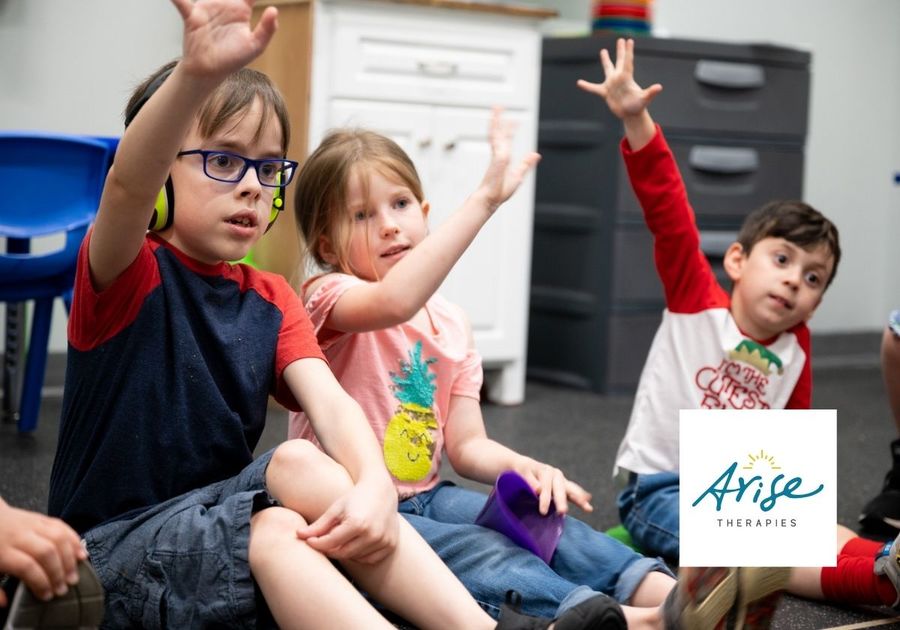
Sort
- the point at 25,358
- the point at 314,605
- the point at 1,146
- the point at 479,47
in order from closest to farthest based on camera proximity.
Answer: the point at 314,605 → the point at 1,146 → the point at 25,358 → the point at 479,47

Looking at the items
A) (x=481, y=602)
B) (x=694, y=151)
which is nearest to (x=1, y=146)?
(x=481, y=602)

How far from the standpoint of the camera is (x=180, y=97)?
898 mm

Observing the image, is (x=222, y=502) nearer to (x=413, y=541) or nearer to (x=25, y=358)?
(x=413, y=541)

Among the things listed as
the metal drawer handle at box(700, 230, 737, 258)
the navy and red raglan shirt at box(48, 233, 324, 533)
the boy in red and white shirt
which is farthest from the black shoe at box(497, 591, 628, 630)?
the metal drawer handle at box(700, 230, 737, 258)

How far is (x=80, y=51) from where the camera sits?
8.43ft

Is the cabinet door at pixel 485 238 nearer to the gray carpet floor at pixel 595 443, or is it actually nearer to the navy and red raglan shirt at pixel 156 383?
the gray carpet floor at pixel 595 443

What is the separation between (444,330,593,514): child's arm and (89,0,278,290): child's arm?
1.62 feet

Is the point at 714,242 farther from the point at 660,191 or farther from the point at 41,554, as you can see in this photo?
the point at 41,554

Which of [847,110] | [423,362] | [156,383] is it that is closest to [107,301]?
[156,383]

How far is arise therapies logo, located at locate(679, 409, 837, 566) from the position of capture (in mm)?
1044

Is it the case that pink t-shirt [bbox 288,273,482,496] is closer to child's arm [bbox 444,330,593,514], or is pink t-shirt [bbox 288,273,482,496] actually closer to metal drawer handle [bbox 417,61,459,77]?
child's arm [bbox 444,330,593,514]

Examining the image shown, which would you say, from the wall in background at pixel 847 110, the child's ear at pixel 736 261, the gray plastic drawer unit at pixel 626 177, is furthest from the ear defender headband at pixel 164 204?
the wall in background at pixel 847 110

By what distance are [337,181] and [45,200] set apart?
78 centimetres

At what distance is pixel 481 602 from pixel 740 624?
10.1 inches
